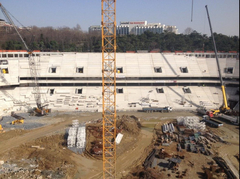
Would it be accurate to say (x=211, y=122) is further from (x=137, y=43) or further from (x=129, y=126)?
(x=137, y=43)

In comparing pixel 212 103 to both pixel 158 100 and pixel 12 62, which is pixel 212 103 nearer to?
pixel 158 100

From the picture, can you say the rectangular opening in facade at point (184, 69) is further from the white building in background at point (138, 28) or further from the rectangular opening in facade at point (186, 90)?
the white building in background at point (138, 28)

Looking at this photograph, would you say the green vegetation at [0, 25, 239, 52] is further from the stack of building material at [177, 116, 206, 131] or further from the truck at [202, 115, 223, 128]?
the stack of building material at [177, 116, 206, 131]

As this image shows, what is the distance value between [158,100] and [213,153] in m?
15.6

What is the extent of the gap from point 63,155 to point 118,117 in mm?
10542

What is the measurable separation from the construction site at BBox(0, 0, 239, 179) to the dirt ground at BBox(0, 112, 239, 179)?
0.08 meters

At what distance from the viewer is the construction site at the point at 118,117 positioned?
48.5 ft

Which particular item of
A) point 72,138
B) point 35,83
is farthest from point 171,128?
point 35,83

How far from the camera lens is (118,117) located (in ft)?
86.5

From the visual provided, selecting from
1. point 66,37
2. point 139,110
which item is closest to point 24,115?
point 139,110

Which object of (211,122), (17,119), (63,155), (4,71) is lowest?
(63,155)

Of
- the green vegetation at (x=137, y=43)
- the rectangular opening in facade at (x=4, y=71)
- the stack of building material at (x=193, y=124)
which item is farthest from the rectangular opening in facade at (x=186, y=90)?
the rectangular opening in facade at (x=4, y=71)

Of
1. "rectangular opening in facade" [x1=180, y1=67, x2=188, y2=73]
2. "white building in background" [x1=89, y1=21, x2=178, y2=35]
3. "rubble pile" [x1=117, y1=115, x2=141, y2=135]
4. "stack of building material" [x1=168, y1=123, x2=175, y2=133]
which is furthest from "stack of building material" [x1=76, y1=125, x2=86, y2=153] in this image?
"white building in background" [x1=89, y1=21, x2=178, y2=35]

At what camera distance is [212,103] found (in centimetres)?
3155
